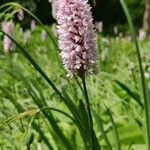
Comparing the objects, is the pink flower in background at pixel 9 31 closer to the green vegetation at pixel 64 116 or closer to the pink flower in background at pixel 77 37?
the green vegetation at pixel 64 116

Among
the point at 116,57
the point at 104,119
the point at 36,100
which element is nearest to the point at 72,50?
the point at 36,100

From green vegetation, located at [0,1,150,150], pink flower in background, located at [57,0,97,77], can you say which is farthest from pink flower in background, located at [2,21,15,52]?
pink flower in background, located at [57,0,97,77]

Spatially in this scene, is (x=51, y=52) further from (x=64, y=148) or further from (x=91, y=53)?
(x=91, y=53)

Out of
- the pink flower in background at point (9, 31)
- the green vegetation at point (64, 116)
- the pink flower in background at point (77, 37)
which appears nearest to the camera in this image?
the pink flower in background at point (77, 37)

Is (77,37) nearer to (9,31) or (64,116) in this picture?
(9,31)

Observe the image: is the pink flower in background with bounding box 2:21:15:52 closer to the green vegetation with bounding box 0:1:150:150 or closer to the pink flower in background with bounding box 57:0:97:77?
the green vegetation with bounding box 0:1:150:150

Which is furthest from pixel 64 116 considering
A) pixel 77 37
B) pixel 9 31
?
pixel 77 37

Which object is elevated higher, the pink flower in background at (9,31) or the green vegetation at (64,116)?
the pink flower in background at (9,31)

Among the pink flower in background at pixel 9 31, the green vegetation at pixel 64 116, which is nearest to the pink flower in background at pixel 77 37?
the green vegetation at pixel 64 116

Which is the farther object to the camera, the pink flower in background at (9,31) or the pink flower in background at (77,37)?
the pink flower in background at (9,31)
